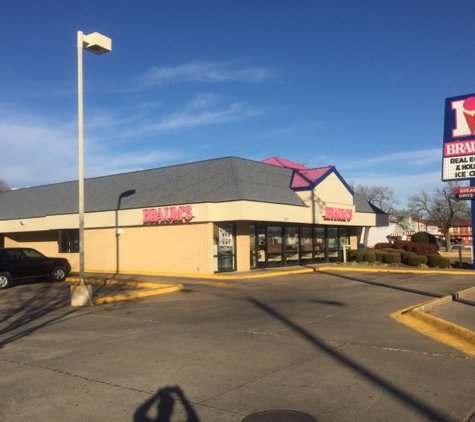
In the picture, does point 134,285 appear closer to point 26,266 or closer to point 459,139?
point 26,266

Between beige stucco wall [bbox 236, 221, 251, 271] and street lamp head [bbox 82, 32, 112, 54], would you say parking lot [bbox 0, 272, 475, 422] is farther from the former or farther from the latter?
beige stucco wall [bbox 236, 221, 251, 271]

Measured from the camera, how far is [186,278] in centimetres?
2227

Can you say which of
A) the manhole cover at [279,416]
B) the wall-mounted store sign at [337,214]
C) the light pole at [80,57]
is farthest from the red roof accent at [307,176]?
the manhole cover at [279,416]

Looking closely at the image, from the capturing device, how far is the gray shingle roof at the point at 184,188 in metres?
23.4

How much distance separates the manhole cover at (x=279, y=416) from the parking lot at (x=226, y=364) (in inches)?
5.0

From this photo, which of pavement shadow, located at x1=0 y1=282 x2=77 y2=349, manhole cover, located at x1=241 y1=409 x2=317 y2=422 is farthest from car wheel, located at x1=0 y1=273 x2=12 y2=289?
manhole cover, located at x1=241 y1=409 x2=317 y2=422

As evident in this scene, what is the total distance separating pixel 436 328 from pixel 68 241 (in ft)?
81.7

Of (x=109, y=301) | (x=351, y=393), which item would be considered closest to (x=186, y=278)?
(x=109, y=301)

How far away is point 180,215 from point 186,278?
9.51 feet

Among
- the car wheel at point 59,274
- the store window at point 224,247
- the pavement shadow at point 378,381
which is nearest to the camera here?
the pavement shadow at point 378,381

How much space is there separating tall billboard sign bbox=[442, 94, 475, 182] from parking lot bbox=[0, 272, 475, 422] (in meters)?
11.6

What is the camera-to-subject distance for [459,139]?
2414 centimetres

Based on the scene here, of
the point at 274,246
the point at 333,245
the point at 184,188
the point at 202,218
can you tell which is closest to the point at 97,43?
the point at 202,218

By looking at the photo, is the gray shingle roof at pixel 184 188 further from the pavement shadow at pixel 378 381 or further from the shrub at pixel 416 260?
the pavement shadow at pixel 378 381
